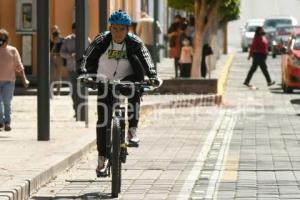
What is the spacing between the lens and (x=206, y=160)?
15578 mm

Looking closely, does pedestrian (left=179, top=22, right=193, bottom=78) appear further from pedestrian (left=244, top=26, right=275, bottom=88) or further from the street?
the street

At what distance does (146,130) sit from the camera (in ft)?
68.8

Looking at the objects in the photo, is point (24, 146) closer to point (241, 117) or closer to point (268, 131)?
point (268, 131)

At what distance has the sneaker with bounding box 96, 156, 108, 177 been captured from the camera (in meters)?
12.3

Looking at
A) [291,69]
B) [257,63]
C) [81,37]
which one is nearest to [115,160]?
[81,37]

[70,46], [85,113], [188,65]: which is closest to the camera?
[85,113]

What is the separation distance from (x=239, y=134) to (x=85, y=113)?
8.35ft

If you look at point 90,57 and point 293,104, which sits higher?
point 90,57

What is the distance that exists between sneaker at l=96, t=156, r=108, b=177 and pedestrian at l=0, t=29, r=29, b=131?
21.6 feet

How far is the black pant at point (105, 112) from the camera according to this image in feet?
39.8

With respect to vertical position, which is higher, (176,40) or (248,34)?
(176,40)

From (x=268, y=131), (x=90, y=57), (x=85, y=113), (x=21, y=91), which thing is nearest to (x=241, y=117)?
(x=268, y=131)

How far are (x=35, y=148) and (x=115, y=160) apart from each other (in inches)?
157

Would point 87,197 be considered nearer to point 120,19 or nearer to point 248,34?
point 120,19
